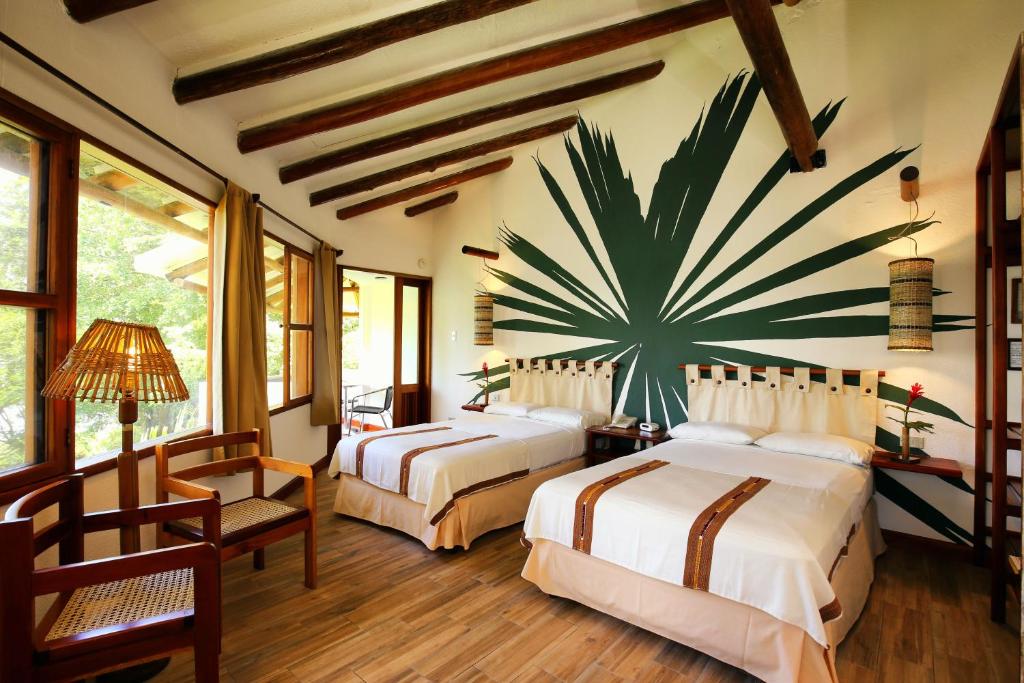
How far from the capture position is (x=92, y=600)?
1561mm

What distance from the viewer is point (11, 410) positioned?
175cm

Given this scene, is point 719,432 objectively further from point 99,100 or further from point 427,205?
point 427,205

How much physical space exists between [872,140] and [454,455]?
351cm

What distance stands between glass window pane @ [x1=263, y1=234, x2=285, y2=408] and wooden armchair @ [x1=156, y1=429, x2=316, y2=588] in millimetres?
1379

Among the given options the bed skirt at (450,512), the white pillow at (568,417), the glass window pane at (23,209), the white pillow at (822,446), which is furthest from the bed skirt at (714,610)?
the glass window pane at (23,209)

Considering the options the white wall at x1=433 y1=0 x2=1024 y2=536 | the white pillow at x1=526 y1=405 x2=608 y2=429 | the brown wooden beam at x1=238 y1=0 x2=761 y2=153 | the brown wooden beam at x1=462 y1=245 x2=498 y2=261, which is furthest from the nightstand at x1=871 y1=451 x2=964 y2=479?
the brown wooden beam at x1=462 y1=245 x2=498 y2=261

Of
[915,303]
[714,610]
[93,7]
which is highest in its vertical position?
[93,7]

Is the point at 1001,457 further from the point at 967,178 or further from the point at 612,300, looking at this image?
the point at 612,300

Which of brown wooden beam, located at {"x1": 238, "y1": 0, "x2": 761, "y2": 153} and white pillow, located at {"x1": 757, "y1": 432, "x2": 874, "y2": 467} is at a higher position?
brown wooden beam, located at {"x1": 238, "y1": 0, "x2": 761, "y2": 153}

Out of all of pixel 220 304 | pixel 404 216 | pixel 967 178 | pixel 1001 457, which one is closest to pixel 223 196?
pixel 220 304

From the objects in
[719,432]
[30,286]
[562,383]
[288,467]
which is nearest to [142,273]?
[30,286]

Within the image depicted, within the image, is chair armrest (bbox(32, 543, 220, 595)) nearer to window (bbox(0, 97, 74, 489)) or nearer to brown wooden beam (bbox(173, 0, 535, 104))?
window (bbox(0, 97, 74, 489))

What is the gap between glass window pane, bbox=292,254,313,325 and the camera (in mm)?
4418

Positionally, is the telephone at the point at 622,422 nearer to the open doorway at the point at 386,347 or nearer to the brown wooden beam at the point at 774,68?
the brown wooden beam at the point at 774,68
